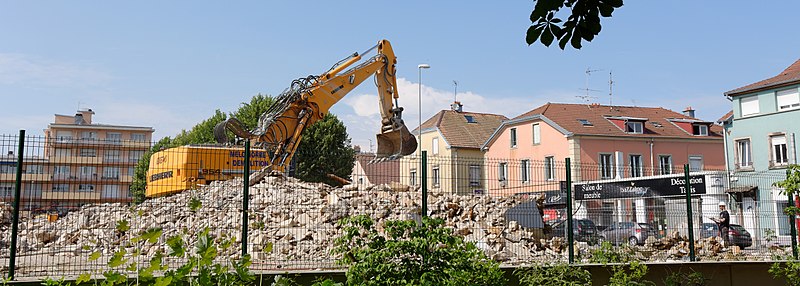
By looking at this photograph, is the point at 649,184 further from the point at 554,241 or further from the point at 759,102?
the point at 759,102

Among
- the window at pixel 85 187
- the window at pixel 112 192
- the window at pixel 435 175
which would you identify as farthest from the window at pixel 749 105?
the window at pixel 85 187

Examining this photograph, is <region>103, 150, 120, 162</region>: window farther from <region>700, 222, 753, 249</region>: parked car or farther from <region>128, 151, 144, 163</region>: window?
<region>700, 222, 753, 249</region>: parked car

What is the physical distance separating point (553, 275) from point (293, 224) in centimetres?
539

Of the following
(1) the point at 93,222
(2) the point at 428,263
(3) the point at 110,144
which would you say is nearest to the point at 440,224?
(2) the point at 428,263

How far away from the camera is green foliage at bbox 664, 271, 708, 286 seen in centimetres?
1035

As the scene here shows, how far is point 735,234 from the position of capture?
1443 cm

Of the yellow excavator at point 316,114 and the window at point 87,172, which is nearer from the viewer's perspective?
the window at point 87,172

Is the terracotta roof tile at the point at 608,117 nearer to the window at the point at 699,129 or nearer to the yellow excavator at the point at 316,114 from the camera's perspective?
the window at the point at 699,129

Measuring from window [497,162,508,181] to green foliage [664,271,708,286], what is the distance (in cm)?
297

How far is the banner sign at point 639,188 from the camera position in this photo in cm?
1305

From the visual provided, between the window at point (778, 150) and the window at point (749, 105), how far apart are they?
6.22ft

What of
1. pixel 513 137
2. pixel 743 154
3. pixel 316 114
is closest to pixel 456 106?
pixel 513 137

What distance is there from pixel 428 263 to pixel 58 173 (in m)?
5.35

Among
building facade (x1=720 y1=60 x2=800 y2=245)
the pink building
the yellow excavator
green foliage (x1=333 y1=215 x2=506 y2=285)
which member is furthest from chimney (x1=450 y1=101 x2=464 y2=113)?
green foliage (x1=333 y1=215 x2=506 y2=285)
